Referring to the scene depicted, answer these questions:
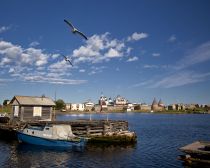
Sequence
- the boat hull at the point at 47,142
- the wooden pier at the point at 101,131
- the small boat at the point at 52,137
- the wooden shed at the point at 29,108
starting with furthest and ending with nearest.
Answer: the wooden shed at the point at 29,108 → the wooden pier at the point at 101,131 → the small boat at the point at 52,137 → the boat hull at the point at 47,142

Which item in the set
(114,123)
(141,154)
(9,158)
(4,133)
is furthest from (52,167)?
(4,133)

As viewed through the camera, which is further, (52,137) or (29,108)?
(29,108)

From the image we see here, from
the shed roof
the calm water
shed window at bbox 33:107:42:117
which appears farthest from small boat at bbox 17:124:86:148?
shed window at bbox 33:107:42:117

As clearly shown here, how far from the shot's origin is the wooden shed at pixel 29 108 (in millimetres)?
58500

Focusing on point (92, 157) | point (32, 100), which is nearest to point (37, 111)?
point (32, 100)

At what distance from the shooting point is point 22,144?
47.9m

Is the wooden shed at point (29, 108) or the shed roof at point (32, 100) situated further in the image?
the shed roof at point (32, 100)

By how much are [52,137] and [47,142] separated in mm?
1074

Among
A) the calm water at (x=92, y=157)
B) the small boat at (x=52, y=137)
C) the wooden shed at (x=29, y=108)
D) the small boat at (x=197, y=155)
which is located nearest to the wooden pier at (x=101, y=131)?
the calm water at (x=92, y=157)

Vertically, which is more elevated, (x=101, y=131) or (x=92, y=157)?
(x=101, y=131)

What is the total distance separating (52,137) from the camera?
147 ft

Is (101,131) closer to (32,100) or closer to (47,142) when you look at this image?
(47,142)

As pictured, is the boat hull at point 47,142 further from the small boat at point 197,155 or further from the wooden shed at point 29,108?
the small boat at point 197,155

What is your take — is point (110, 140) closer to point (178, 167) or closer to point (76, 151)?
point (76, 151)
